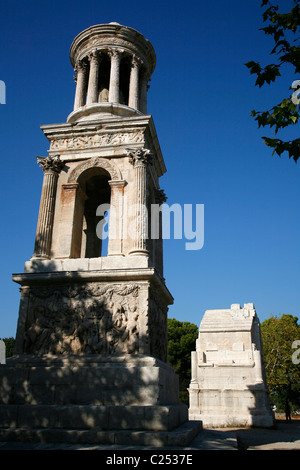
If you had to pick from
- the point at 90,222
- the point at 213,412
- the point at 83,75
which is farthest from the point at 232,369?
the point at 83,75

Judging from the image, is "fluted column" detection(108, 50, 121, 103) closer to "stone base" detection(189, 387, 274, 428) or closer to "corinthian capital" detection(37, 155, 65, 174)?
"corinthian capital" detection(37, 155, 65, 174)

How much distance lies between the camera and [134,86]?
1510 centimetres

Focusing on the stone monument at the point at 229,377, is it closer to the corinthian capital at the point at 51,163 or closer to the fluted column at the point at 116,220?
the fluted column at the point at 116,220

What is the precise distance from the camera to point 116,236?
11508mm

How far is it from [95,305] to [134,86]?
361 inches

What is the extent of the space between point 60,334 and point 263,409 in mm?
14050

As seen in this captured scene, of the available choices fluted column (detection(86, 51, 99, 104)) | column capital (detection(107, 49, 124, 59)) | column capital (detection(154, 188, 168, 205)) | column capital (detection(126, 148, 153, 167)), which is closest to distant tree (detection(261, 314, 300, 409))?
column capital (detection(154, 188, 168, 205))

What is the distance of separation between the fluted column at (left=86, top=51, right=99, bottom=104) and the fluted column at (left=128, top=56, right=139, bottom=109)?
1.35 metres

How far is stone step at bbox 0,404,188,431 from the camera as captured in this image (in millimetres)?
8477

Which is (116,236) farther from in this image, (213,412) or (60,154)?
(213,412)

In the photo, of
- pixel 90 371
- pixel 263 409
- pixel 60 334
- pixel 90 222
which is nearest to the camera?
pixel 90 371

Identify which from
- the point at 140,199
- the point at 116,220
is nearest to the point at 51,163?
the point at 116,220

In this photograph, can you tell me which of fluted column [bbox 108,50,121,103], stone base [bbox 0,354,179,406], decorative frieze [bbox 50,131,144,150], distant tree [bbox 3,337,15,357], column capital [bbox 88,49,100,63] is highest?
column capital [bbox 88,49,100,63]

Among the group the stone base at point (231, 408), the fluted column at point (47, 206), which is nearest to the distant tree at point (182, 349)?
the stone base at point (231, 408)
